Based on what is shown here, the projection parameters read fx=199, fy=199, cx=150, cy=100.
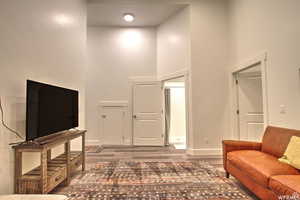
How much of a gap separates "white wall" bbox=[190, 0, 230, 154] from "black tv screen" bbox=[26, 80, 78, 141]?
2.96m

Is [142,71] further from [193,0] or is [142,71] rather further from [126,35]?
[193,0]

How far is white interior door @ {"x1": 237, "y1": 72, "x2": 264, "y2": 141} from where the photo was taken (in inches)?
177

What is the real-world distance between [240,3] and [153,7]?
214 cm

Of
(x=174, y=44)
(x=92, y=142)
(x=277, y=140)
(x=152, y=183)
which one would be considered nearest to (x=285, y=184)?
(x=277, y=140)

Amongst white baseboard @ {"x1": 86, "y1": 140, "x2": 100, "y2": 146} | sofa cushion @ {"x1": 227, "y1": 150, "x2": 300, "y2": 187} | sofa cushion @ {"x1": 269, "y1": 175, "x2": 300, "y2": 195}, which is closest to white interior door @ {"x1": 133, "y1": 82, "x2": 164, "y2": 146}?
white baseboard @ {"x1": 86, "y1": 140, "x2": 100, "y2": 146}

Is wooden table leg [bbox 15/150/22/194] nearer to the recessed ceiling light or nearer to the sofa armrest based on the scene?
the sofa armrest

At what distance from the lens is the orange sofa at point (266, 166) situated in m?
1.87

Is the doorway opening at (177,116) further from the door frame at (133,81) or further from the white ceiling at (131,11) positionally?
the white ceiling at (131,11)

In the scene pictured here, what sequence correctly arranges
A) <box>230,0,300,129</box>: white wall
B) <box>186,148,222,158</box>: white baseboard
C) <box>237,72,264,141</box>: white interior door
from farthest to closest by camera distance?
<box>186,148,222,158</box>: white baseboard
<box>237,72,264,141</box>: white interior door
<box>230,0,300,129</box>: white wall

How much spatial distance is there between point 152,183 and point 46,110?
1.81 m

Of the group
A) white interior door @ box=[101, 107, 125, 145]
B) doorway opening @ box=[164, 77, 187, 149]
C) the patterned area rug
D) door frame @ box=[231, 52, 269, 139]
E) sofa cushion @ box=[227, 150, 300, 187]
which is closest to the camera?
sofa cushion @ box=[227, 150, 300, 187]

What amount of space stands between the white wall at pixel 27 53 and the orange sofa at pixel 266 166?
2.75 meters

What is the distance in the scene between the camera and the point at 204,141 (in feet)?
16.0

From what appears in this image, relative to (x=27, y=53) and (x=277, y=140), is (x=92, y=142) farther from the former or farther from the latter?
(x=277, y=140)
